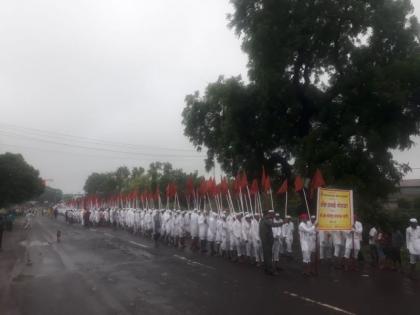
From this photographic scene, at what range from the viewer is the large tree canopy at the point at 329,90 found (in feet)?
77.4

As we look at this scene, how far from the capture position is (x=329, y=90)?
84.7ft

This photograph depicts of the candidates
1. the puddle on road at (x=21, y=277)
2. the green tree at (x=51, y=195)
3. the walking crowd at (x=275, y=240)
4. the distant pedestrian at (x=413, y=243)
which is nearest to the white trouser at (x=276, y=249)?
the walking crowd at (x=275, y=240)

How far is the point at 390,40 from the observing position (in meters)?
24.5

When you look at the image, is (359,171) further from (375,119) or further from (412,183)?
(412,183)

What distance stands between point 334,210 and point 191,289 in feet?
16.4

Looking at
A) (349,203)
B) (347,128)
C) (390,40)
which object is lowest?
(349,203)

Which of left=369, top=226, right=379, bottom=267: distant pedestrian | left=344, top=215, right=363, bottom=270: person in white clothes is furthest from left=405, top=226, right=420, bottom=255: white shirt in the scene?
left=369, top=226, right=379, bottom=267: distant pedestrian

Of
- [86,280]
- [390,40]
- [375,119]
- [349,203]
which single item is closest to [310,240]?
[349,203]

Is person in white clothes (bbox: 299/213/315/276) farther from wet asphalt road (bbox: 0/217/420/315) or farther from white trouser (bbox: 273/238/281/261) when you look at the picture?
white trouser (bbox: 273/238/281/261)

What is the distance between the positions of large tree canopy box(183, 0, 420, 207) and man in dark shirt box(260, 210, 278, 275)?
9597 millimetres

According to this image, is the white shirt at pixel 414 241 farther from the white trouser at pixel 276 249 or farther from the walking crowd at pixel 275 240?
the white trouser at pixel 276 249

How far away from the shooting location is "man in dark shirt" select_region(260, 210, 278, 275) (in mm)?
13539

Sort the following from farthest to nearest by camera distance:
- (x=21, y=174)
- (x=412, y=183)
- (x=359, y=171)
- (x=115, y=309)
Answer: (x=21, y=174) < (x=412, y=183) < (x=359, y=171) < (x=115, y=309)

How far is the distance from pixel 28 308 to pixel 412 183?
45884 millimetres
